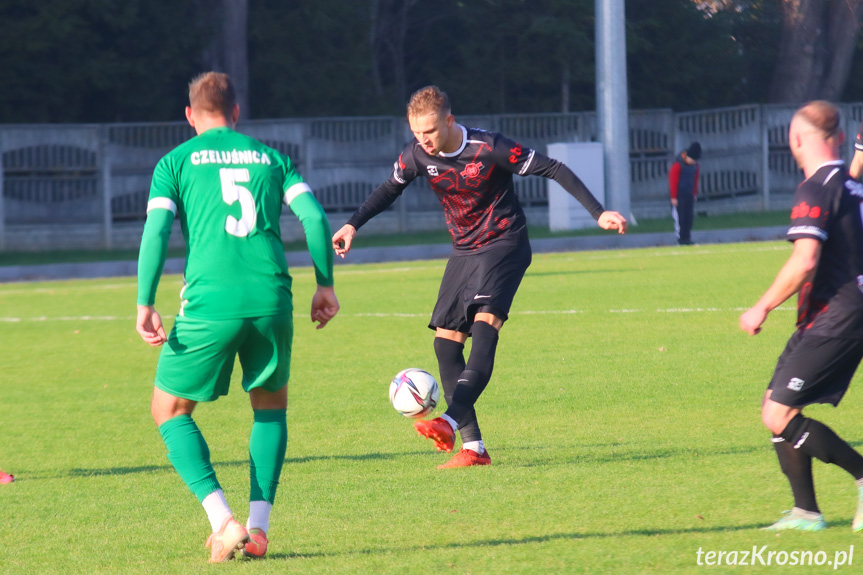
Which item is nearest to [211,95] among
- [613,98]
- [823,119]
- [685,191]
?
[823,119]

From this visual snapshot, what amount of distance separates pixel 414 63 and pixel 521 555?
3351 centimetres

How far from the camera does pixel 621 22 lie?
26.0 metres

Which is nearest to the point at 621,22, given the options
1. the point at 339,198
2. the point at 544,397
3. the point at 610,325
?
the point at 339,198

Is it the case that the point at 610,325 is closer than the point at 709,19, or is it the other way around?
the point at 610,325

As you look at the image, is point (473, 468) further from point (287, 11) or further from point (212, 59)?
point (287, 11)

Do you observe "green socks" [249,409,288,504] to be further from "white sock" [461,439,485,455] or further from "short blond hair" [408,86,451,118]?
"short blond hair" [408,86,451,118]

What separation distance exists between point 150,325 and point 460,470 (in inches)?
89.8

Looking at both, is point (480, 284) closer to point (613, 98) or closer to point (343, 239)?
point (343, 239)

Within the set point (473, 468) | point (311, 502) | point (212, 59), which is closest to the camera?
point (311, 502)

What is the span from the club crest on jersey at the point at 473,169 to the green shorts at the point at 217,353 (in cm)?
198

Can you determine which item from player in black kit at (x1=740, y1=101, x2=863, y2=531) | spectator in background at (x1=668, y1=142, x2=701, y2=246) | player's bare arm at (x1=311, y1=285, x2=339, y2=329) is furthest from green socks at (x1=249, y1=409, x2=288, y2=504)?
spectator in background at (x1=668, y1=142, x2=701, y2=246)

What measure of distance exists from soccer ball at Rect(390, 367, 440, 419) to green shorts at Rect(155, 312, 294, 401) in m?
1.47

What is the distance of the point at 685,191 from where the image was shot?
72.7 feet

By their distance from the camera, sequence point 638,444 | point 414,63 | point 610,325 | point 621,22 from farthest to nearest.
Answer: point 414,63 < point 621,22 < point 610,325 < point 638,444
